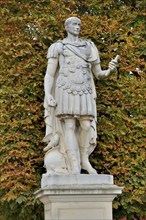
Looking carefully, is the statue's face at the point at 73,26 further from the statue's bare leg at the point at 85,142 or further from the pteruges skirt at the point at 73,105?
the statue's bare leg at the point at 85,142

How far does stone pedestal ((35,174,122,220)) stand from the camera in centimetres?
1004

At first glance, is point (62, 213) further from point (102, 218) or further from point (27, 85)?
point (27, 85)

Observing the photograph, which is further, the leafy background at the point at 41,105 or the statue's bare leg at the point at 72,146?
the leafy background at the point at 41,105

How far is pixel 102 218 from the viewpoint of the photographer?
10.2 meters

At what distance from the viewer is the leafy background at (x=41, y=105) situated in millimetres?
12125

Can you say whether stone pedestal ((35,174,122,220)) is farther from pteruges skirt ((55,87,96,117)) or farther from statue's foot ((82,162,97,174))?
pteruges skirt ((55,87,96,117))

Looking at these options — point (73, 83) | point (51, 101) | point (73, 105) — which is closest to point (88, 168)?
point (73, 105)

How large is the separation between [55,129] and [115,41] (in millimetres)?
3163

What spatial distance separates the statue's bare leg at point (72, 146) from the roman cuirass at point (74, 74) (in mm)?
492

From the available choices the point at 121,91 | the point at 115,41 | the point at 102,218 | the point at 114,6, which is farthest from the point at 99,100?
the point at 102,218

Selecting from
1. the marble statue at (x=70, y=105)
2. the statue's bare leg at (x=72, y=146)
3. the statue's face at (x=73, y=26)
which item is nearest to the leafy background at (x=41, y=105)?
the marble statue at (x=70, y=105)

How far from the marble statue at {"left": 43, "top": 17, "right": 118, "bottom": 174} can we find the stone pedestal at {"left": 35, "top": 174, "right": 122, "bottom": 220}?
27 cm

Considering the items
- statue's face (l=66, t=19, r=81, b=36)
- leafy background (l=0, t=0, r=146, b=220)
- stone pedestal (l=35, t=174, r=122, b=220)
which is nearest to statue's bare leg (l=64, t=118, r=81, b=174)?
stone pedestal (l=35, t=174, r=122, b=220)

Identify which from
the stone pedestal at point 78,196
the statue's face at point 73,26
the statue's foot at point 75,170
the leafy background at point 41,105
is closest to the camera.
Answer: the stone pedestal at point 78,196
